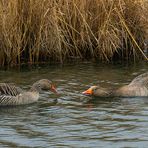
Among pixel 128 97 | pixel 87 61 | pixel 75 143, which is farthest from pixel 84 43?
pixel 75 143

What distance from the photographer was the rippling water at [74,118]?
917 cm

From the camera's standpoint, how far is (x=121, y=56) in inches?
699

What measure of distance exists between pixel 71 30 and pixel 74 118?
637 cm

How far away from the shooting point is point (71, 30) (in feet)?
54.9

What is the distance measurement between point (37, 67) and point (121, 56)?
2.82 metres

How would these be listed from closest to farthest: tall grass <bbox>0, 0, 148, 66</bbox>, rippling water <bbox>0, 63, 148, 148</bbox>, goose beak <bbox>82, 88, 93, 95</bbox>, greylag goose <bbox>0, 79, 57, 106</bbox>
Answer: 1. rippling water <bbox>0, 63, 148, 148</bbox>
2. greylag goose <bbox>0, 79, 57, 106</bbox>
3. goose beak <bbox>82, 88, 93, 95</bbox>
4. tall grass <bbox>0, 0, 148, 66</bbox>

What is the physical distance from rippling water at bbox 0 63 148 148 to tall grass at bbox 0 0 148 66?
1056 millimetres

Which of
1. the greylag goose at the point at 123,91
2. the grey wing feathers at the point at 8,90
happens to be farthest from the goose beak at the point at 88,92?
the grey wing feathers at the point at 8,90

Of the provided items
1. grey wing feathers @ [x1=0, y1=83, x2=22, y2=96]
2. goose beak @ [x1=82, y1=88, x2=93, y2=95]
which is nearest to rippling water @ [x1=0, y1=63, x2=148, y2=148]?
goose beak @ [x1=82, y1=88, x2=93, y2=95]

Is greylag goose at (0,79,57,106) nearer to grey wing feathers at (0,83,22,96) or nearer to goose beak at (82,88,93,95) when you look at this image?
grey wing feathers at (0,83,22,96)

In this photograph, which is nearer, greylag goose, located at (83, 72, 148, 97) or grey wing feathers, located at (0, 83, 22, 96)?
grey wing feathers, located at (0, 83, 22, 96)

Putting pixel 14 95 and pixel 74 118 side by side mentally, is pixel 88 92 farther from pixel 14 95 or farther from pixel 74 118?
pixel 74 118

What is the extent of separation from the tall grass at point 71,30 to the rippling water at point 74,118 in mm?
1056

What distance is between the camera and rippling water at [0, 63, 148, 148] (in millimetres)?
9172
